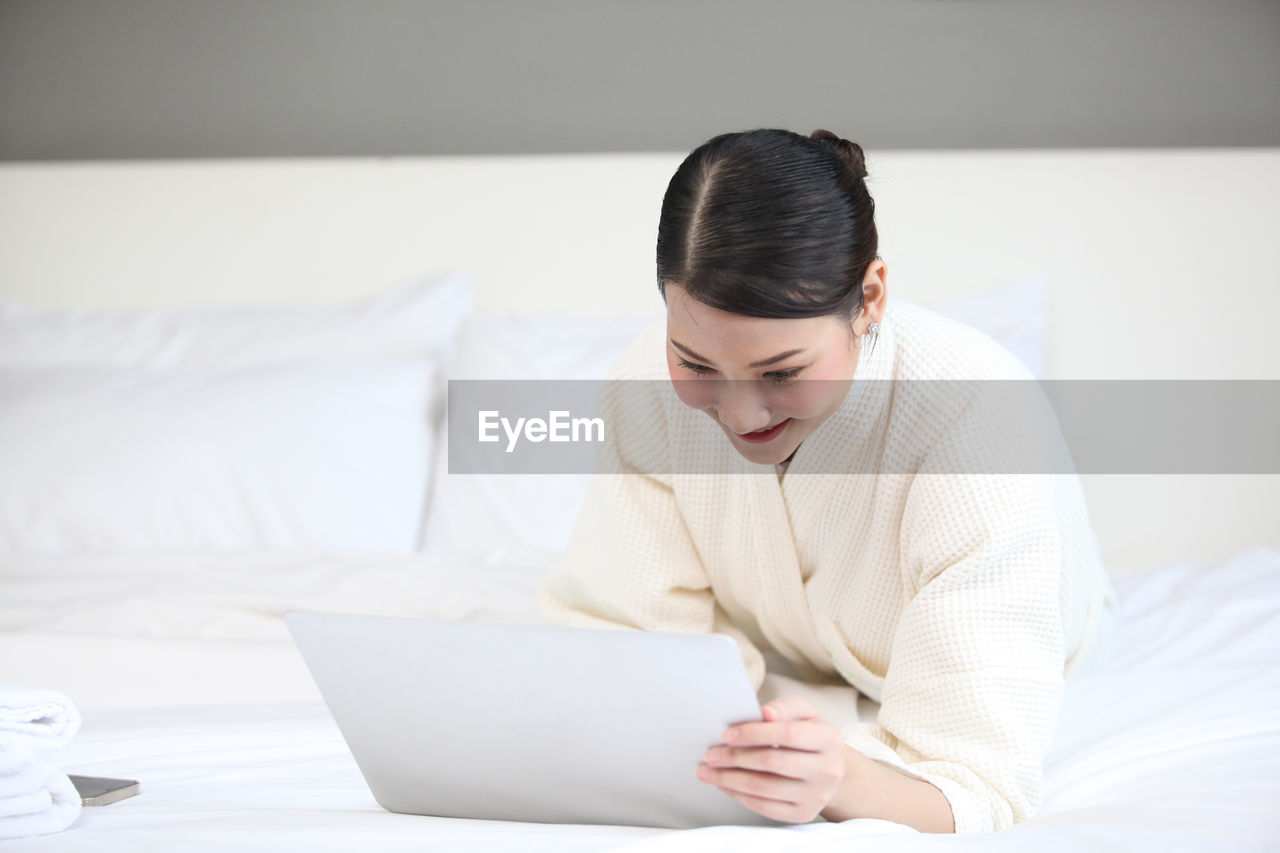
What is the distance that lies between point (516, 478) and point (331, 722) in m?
0.85

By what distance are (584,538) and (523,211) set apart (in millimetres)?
1135

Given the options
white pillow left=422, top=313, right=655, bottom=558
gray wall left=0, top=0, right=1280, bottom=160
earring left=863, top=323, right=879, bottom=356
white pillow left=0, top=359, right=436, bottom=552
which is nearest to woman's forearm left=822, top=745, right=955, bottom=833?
earring left=863, top=323, right=879, bottom=356

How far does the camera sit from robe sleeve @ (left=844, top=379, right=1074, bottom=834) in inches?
39.0

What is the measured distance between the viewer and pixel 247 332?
222 centimetres

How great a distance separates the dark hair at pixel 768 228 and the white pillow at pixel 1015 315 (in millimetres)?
1133

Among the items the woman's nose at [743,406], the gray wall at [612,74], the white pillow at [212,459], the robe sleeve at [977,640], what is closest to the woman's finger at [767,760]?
the robe sleeve at [977,640]

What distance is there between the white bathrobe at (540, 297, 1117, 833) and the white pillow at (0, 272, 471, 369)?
0.93 m

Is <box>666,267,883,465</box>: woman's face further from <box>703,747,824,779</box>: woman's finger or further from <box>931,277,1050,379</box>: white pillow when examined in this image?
<box>931,277,1050,379</box>: white pillow

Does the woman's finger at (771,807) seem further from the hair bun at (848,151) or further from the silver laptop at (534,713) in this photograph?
the hair bun at (848,151)

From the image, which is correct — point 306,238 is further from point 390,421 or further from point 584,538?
point 584,538

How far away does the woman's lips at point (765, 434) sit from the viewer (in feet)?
3.41

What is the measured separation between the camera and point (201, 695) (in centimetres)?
132

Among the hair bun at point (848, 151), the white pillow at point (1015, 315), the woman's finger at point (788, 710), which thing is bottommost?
the woman's finger at point (788, 710)

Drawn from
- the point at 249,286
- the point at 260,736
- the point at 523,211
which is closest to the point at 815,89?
the point at 523,211
